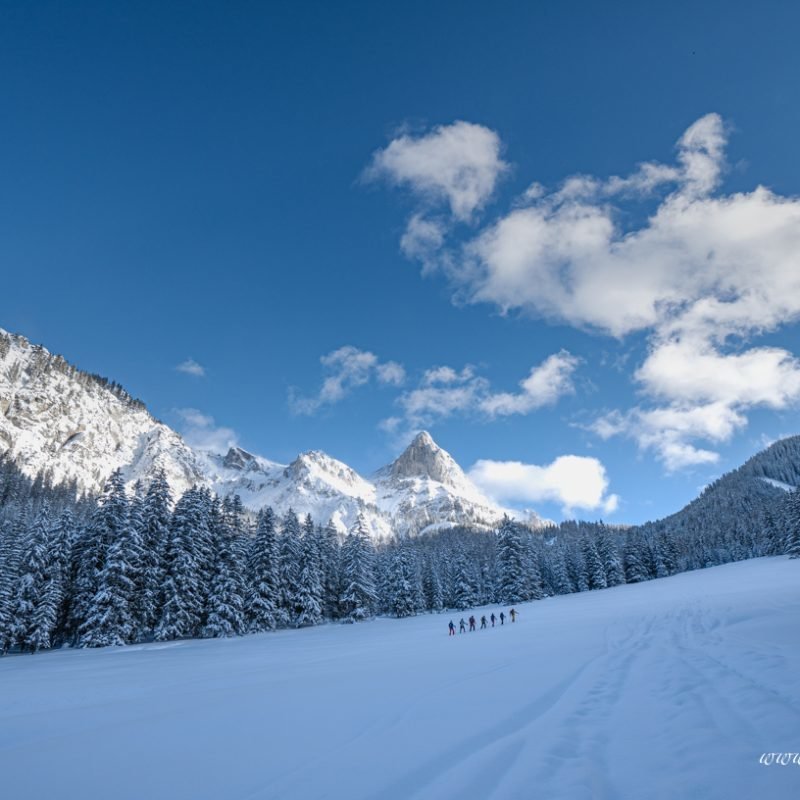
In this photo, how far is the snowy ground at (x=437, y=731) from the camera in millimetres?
4805

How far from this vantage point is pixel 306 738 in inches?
278

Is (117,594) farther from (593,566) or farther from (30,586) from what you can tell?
(593,566)

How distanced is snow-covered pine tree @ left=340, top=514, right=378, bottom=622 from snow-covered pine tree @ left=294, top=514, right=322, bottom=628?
485 cm

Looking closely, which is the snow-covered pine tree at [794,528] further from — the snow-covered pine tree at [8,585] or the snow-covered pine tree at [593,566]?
the snow-covered pine tree at [8,585]

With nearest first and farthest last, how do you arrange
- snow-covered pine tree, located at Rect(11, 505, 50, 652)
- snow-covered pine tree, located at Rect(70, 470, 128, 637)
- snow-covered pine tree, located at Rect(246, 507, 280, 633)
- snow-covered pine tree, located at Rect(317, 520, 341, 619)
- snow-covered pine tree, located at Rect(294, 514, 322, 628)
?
snow-covered pine tree, located at Rect(11, 505, 50, 652)
snow-covered pine tree, located at Rect(70, 470, 128, 637)
snow-covered pine tree, located at Rect(246, 507, 280, 633)
snow-covered pine tree, located at Rect(294, 514, 322, 628)
snow-covered pine tree, located at Rect(317, 520, 341, 619)

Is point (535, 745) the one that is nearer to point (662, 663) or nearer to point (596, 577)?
point (662, 663)

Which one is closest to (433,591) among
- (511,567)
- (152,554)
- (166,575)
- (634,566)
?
(511,567)

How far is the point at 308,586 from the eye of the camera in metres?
49.1

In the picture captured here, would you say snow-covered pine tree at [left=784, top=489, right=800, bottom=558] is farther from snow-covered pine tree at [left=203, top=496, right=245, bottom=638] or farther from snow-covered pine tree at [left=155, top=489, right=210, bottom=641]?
snow-covered pine tree at [left=155, top=489, right=210, bottom=641]

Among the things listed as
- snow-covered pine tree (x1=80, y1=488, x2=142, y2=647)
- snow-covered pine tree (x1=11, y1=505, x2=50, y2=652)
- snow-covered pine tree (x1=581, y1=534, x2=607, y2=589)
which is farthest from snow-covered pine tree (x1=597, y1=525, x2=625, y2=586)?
snow-covered pine tree (x1=11, y1=505, x2=50, y2=652)

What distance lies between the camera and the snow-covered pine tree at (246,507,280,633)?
4275 centimetres

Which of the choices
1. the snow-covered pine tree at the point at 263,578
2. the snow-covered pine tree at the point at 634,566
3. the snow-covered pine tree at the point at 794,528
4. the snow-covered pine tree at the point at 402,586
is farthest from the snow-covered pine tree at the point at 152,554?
the snow-covered pine tree at the point at 634,566

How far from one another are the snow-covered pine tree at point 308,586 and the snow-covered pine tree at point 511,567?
95.7 ft

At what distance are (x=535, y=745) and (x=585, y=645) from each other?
45.3 feet
